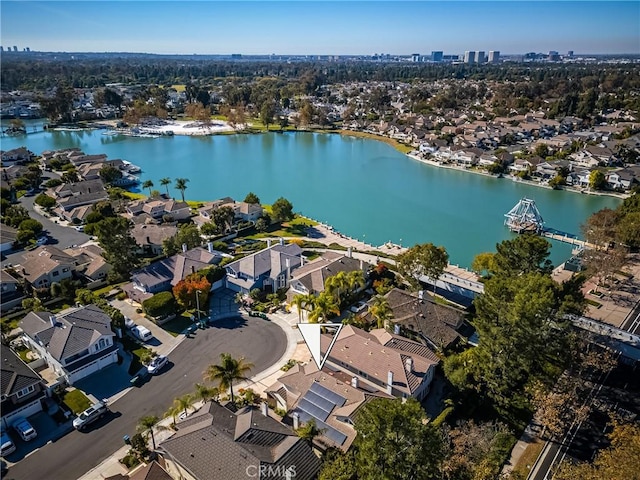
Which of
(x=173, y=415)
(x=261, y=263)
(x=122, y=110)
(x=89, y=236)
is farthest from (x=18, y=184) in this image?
(x=122, y=110)

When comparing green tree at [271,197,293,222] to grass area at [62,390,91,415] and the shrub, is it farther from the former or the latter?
grass area at [62,390,91,415]

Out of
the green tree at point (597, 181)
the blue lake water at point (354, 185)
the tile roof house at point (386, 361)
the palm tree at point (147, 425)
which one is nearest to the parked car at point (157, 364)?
the palm tree at point (147, 425)

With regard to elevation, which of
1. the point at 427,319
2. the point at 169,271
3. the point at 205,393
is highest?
the point at 169,271

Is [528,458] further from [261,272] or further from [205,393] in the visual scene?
[261,272]

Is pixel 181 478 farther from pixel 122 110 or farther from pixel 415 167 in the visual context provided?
pixel 122 110

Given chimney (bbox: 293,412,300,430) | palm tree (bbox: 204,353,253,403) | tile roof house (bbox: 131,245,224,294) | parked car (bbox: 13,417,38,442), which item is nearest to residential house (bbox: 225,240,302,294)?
tile roof house (bbox: 131,245,224,294)

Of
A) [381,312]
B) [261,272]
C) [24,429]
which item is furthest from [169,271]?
[381,312]
